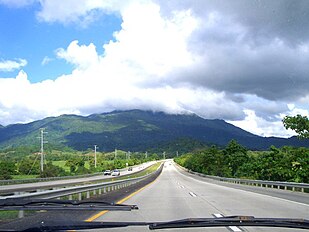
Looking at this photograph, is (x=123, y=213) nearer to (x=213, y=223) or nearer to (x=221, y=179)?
(x=213, y=223)

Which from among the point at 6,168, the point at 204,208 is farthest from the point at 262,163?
the point at 204,208

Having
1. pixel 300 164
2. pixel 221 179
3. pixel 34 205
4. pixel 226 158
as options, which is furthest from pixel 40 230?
pixel 226 158

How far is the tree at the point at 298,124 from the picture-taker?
1614 inches

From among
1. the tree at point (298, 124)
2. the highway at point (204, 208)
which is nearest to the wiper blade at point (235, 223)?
the highway at point (204, 208)

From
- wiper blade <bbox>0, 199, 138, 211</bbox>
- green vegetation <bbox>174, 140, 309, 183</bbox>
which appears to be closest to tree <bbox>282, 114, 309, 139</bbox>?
green vegetation <bbox>174, 140, 309, 183</bbox>

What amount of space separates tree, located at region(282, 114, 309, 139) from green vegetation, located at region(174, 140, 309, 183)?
526cm

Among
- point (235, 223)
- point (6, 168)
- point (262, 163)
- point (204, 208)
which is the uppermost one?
point (235, 223)

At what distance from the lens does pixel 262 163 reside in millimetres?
69312

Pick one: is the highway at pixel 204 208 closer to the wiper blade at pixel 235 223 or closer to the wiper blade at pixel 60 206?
the wiper blade at pixel 60 206

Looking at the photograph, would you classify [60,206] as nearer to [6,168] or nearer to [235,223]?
[235,223]

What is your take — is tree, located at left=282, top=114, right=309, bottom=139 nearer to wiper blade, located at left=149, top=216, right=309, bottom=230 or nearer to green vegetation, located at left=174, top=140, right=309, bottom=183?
green vegetation, located at left=174, top=140, right=309, bottom=183

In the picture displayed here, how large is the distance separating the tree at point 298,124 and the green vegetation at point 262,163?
5.26 m

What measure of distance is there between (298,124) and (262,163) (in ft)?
94.9

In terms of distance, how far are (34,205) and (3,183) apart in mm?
45080
